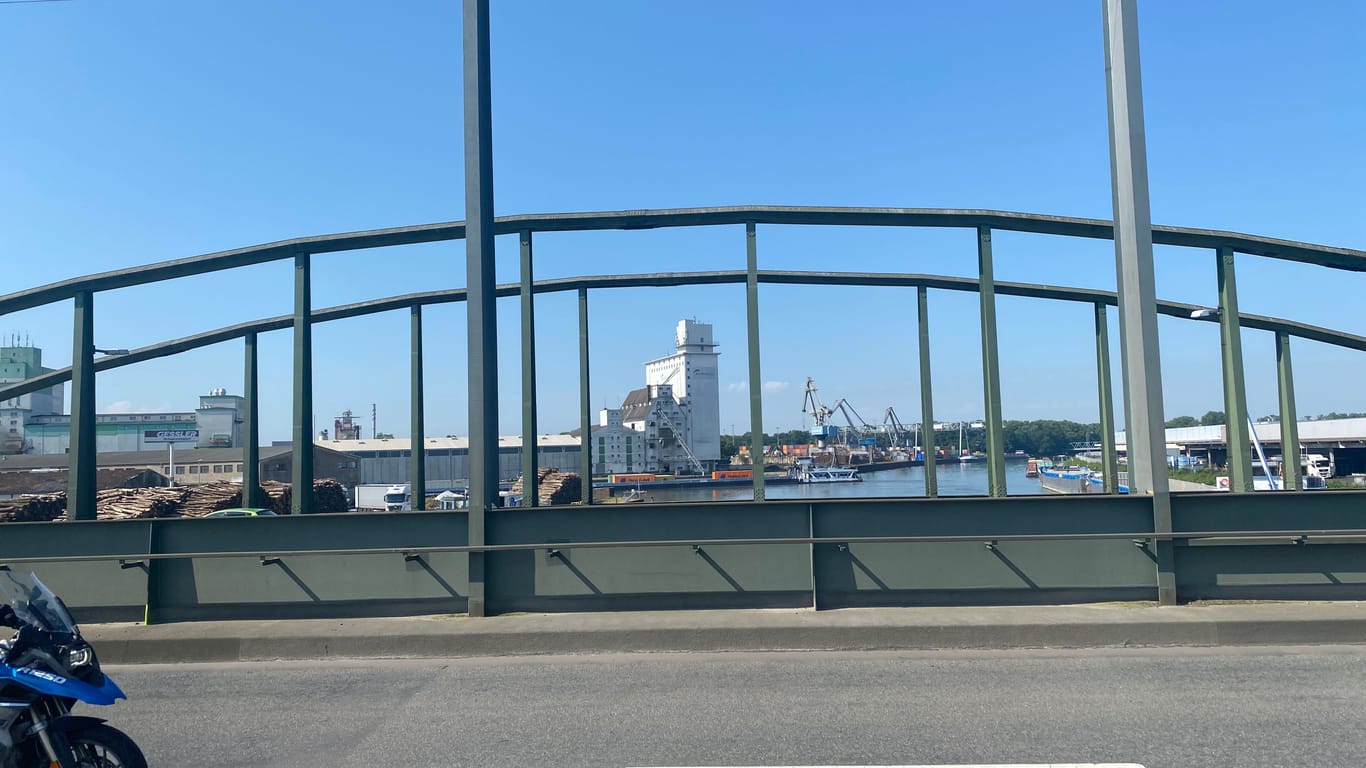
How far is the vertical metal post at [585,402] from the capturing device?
13248 mm

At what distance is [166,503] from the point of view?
21328mm

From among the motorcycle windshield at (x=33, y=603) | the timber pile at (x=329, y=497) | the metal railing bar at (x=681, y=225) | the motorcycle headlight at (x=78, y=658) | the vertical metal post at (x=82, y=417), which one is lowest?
the timber pile at (x=329, y=497)

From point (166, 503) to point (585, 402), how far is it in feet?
46.5

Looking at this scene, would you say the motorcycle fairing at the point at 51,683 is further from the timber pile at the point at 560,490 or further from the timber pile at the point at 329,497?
the timber pile at the point at 329,497

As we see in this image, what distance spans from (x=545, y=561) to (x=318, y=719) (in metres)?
3.20

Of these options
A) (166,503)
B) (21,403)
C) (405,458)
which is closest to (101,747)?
(166,503)

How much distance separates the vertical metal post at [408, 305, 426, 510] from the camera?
1396cm

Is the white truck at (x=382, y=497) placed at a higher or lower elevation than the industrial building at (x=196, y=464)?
lower

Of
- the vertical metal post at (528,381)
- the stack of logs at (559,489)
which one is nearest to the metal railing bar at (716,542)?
the vertical metal post at (528,381)

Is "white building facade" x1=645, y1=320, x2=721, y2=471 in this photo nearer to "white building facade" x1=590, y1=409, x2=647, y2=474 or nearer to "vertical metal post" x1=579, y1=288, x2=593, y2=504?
"white building facade" x1=590, y1=409, x2=647, y2=474

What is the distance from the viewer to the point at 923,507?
883 cm

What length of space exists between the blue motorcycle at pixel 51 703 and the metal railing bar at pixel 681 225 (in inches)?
302

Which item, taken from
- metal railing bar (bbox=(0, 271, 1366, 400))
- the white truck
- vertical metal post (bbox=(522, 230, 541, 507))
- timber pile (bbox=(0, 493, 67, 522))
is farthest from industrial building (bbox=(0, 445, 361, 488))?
vertical metal post (bbox=(522, 230, 541, 507))

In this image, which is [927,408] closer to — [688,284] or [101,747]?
[688,284]
